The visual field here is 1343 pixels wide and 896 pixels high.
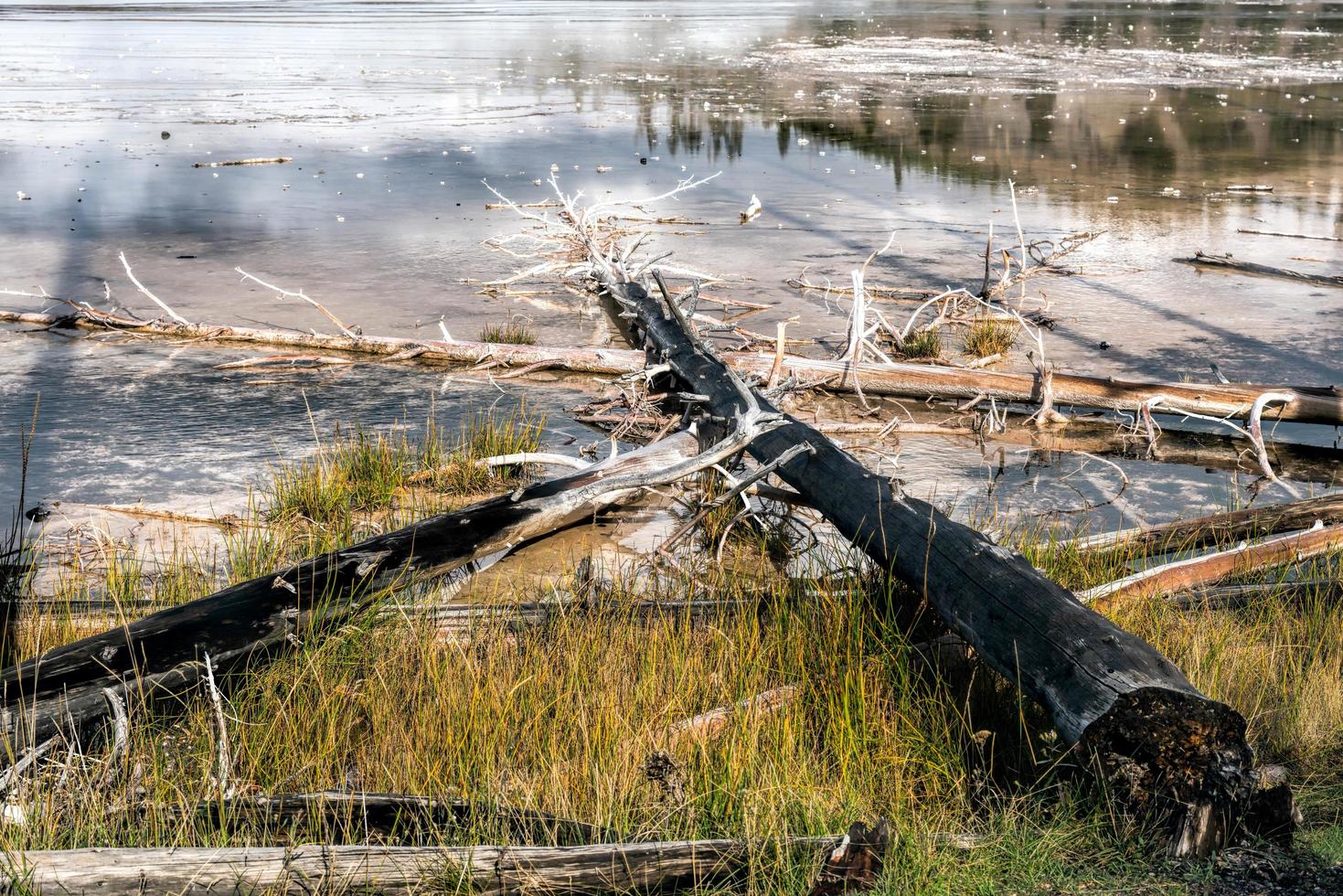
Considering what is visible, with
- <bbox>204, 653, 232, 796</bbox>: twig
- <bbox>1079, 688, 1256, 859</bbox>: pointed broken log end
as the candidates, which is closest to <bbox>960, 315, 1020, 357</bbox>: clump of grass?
<bbox>1079, 688, 1256, 859</bbox>: pointed broken log end

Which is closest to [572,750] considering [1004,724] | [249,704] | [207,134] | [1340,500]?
[249,704]

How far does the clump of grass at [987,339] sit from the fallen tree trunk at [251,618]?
11.7 feet

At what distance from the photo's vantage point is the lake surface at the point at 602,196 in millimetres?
6727

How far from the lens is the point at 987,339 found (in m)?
7.64

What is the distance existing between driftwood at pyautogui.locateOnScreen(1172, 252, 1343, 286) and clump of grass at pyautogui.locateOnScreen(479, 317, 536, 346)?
5.52 m

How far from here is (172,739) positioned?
317cm

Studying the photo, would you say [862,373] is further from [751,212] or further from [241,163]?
[241,163]

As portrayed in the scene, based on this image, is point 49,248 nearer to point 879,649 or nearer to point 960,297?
point 960,297

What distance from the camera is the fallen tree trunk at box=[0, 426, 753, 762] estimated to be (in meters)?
3.12

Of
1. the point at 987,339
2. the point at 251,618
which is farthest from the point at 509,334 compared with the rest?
the point at 251,618

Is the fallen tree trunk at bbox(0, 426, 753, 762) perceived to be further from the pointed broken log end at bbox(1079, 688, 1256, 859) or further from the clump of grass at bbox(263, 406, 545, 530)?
the pointed broken log end at bbox(1079, 688, 1256, 859)

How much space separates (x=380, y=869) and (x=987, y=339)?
232 inches

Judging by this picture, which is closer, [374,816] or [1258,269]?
[374,816]

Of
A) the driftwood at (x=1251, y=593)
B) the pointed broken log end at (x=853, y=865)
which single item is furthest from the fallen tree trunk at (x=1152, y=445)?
the pointed broken log end at (x=853, y=865)
